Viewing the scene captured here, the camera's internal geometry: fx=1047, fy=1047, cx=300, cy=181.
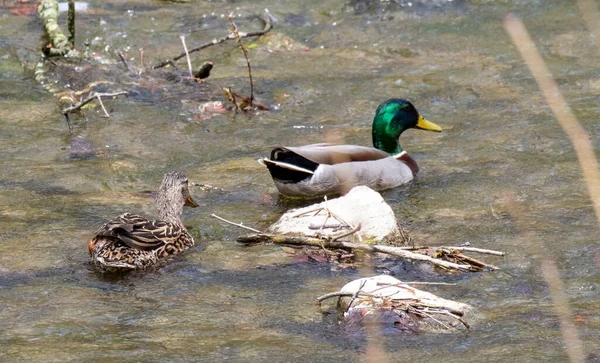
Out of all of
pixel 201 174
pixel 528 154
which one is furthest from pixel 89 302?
pixel 528 154

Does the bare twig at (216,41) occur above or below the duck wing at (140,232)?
below

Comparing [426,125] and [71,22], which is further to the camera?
[71,22]

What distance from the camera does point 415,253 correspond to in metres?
5.65

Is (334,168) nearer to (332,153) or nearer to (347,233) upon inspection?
→ (332,153)

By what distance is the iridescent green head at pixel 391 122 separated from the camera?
853 centimetres

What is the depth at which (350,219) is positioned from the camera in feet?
20.6

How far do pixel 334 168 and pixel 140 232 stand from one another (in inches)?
78.4

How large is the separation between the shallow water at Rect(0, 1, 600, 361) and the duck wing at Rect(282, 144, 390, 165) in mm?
387

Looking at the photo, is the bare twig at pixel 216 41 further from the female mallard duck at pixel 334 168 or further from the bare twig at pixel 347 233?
the bare twig at pixel 347 233

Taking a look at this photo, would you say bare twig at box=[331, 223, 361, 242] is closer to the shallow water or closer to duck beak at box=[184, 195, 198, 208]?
the shallow water

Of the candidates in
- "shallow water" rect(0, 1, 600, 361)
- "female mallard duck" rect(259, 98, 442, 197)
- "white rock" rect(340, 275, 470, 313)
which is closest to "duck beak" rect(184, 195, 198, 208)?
"shallow water" rect(0, 1, 600, 361)

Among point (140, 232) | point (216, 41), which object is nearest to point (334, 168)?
point (140, 232)

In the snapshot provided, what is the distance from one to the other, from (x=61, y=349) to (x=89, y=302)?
71 centimetres

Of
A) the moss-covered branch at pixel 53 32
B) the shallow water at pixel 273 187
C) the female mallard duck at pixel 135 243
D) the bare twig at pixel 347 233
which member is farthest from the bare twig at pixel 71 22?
the bare twig at pixel 347 233
